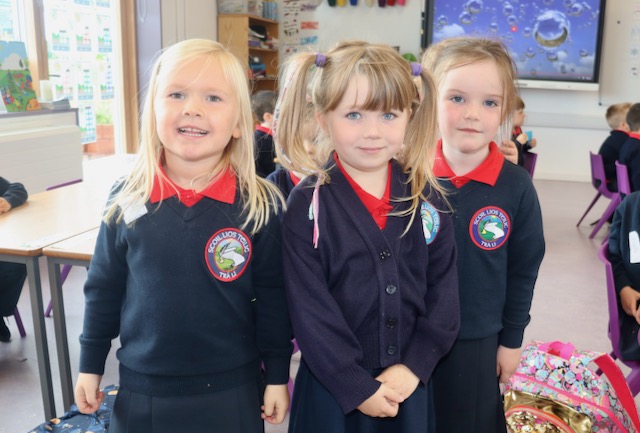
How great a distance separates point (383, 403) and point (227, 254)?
40 centimetres

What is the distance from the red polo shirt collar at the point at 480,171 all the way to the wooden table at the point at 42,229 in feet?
3.94

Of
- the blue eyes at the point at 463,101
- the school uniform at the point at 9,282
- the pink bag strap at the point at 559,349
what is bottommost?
the school uniform at the point at 9,282

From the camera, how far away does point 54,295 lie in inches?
79.3

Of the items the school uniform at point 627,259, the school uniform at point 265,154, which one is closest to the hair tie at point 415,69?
the school uniform at point 627,259

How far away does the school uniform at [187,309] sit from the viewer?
123 cm

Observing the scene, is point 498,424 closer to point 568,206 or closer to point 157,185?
point 157,185

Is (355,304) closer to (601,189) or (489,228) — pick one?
(489,228)

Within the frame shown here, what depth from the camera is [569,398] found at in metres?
1.77

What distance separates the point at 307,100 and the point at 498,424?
0.86 metres

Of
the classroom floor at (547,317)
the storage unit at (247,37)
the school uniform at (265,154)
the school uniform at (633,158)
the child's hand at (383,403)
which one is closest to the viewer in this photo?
the child's hand at (383,403)

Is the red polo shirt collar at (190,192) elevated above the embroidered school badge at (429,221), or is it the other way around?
the red polo shirt collar at (190,192)

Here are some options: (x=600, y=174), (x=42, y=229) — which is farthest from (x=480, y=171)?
(x=600, y=174)

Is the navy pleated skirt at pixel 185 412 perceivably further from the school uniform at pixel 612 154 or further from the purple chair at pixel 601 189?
the school uniform at pixel 612 154

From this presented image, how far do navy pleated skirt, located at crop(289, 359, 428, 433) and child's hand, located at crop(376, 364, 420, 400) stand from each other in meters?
0.03
